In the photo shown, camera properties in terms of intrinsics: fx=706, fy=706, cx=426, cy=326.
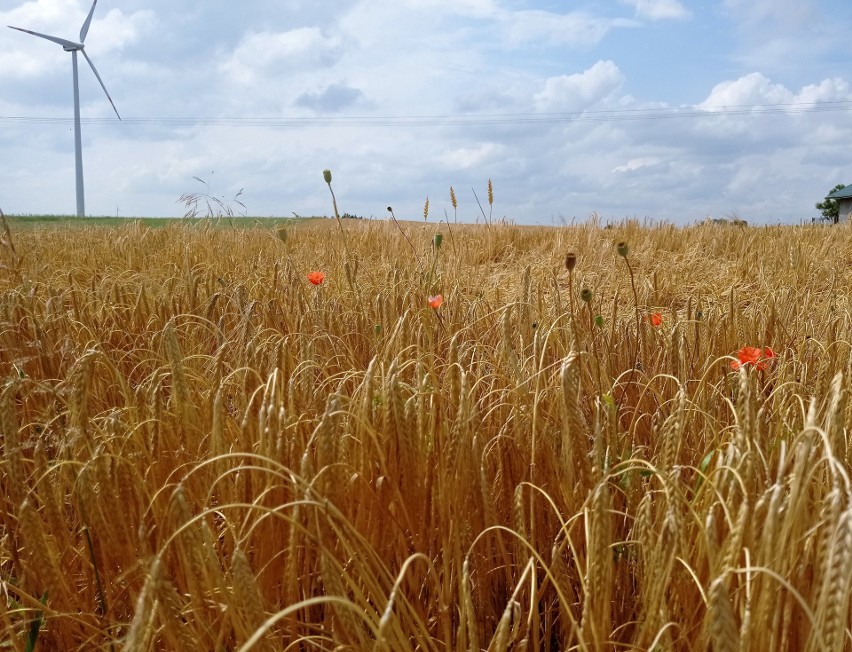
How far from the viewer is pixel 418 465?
1039mm

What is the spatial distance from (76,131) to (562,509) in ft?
60.5

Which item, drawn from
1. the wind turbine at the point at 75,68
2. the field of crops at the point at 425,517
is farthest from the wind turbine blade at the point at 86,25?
the field of crops at the point at 425,517

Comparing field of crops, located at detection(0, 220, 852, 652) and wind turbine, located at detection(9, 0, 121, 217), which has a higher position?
wind turbine, located at detection(9, 0, 121, 217)

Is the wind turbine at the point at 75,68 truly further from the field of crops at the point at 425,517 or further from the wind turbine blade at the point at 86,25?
the field of crops at the point at 425,517

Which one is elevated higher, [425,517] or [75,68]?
[75,68]

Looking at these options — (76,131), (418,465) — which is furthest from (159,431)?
(76,131)

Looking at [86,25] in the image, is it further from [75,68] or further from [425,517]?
[425,517]

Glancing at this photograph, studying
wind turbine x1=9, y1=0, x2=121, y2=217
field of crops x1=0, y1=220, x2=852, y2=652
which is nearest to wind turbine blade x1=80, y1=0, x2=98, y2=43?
wind turbine x1=9, y1=0, x2=121, y2=217

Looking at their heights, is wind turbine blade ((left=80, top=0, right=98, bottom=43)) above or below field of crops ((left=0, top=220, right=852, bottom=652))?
above

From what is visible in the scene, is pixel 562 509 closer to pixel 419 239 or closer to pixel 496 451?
pixel 496 451

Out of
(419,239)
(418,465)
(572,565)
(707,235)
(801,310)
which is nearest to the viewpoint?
(418,465)

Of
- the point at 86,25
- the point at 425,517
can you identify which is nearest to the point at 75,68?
the point at 86,25

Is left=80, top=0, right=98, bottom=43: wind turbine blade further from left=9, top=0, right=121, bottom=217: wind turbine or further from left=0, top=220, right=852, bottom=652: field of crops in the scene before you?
left=0, top=220, right=852, bottom=652: field of crops

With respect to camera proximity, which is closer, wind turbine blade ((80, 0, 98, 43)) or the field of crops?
the field of crops
